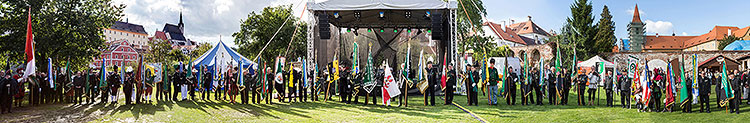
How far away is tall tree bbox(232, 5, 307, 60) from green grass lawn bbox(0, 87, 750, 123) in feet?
64.2

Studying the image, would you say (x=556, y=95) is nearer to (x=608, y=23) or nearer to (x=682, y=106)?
(x=682, y=106)

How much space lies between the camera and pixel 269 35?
30.2 m

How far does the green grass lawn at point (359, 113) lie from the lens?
26.4ft

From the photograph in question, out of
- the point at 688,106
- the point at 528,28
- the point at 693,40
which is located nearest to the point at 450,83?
the point at 688,106

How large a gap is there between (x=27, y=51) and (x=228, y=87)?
4546 mm

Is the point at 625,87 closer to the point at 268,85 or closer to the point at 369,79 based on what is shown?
the point at 369,79

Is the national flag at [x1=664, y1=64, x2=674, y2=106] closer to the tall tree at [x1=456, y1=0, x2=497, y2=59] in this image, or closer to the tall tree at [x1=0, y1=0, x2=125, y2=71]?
the tall tree at [x1=456, y1=0, x2=497, y2=59]

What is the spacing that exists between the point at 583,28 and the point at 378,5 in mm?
28490

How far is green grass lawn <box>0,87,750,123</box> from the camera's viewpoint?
8.04m

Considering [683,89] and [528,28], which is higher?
[528,28]

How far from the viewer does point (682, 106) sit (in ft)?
28.4

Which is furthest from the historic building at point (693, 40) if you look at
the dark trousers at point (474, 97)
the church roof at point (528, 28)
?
the dark trousers at point (474, 97)

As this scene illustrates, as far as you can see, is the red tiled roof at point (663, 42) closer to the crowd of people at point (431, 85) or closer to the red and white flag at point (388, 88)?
the crowd of people at point (431, 85)

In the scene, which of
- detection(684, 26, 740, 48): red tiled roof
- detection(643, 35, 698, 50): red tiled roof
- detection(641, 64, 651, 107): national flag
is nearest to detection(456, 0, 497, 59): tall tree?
detection(641, 64, 651, 107): national flag
